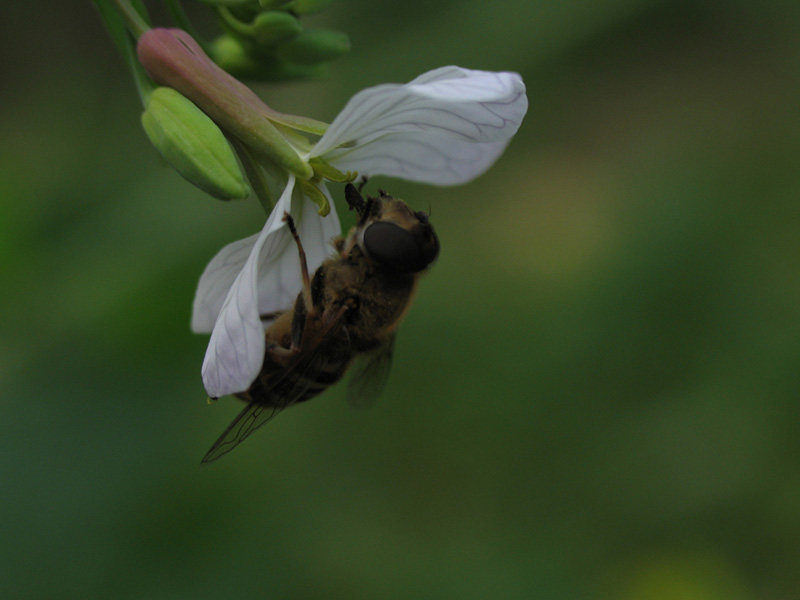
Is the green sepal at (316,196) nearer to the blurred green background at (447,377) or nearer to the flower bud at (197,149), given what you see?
the flower bud at (197,149)

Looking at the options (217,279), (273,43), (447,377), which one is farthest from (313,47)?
(447,377)

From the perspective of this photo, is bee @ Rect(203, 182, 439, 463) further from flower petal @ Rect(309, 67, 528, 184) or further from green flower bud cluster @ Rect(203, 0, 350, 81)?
green flower bud cluster @ Rect(203, 0, 350, 81)

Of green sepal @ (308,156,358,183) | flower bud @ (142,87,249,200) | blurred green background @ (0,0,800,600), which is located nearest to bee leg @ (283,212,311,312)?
green sepal @ (308,156,358,183)

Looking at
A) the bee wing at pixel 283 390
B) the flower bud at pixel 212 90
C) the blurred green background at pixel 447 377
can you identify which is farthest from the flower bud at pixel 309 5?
the blurred green background at pixel 447 377

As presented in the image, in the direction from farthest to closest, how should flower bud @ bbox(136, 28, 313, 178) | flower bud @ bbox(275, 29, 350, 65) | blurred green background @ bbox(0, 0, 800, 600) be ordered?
blurred green background @ bbox(0, 0, 800, 600), flower bud @ bbox(275, 29, 350, 65), flower bud @ bbox(136, 28, 313, 178)

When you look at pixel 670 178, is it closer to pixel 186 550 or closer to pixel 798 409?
pixel 798 409
